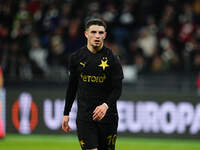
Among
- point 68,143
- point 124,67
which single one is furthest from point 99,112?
point 124,67

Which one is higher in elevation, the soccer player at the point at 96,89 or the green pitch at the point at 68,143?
the soccer player at the point at 96,89

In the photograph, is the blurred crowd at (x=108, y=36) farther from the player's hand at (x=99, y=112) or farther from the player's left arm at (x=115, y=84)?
the player's hand at (x=99, y=112)

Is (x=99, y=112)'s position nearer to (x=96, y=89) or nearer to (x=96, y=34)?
(x=96, y=89)

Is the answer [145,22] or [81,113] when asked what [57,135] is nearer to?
[145,22]

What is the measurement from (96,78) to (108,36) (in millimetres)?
8663

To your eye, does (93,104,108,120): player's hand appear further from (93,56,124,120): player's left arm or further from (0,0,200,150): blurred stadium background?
(0,0,200,150): blurred stadium background

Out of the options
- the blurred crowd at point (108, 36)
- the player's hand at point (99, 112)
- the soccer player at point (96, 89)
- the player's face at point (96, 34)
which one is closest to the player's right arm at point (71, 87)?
the soccer player at point (96, 89)

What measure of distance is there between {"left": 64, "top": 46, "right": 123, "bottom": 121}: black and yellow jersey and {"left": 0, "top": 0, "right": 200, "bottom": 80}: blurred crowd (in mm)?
7922

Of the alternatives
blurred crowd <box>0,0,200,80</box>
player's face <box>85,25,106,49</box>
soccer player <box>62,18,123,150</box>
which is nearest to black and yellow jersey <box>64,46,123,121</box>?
soccer player <box>62,18,123,150</box>

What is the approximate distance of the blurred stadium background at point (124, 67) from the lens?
44.7 feet

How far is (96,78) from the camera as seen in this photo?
22.4ft

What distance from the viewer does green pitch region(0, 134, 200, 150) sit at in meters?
12.4

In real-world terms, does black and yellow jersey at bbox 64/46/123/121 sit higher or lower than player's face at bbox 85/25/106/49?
lower

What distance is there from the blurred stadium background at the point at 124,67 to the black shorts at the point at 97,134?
5450mm
